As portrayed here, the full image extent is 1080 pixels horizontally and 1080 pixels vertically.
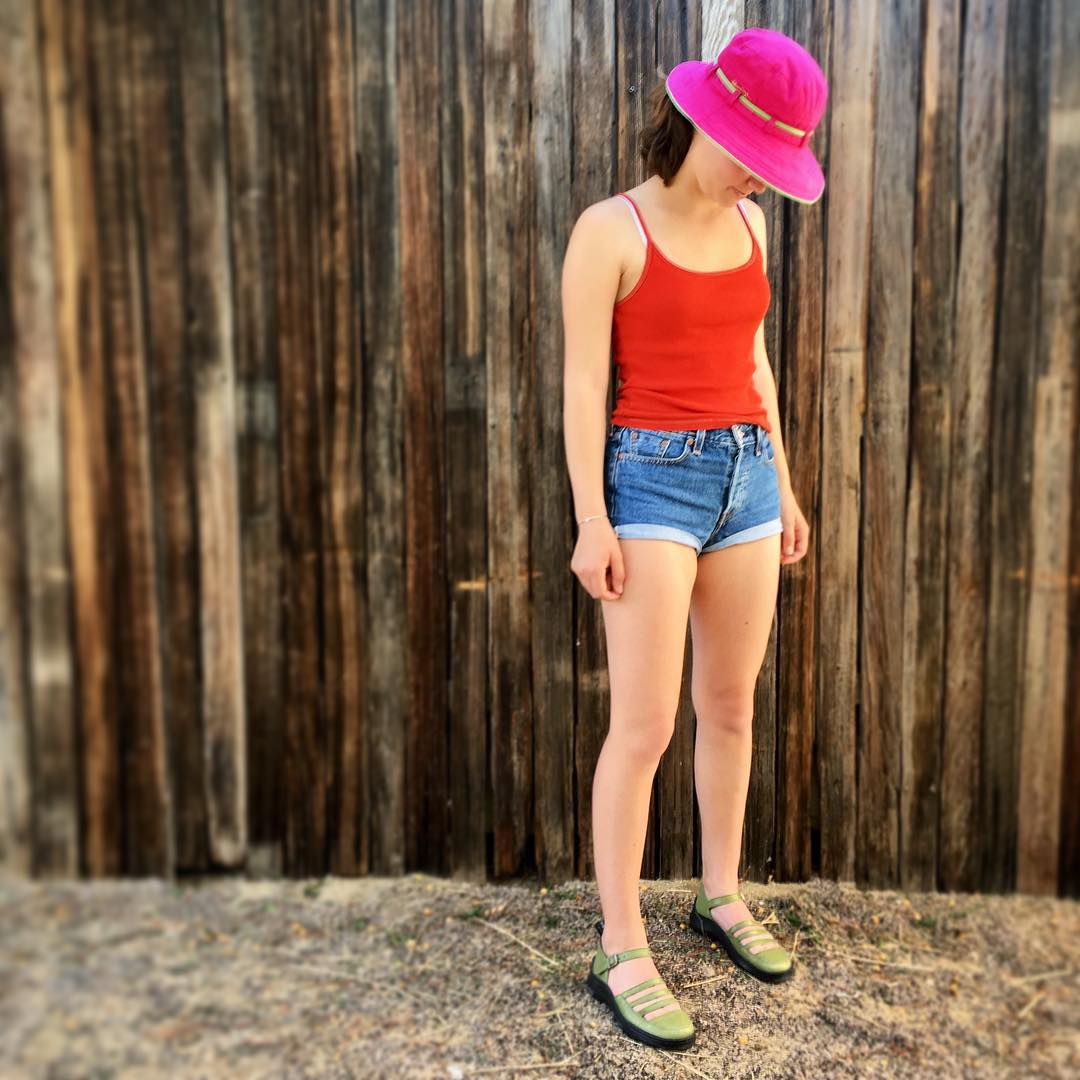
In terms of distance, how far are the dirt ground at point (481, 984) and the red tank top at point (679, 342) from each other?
1.26 m

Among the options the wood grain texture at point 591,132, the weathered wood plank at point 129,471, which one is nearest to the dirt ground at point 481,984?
the weathered wood plank at point 129,471

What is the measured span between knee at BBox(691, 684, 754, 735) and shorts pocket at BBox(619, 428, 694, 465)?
1.83 feet

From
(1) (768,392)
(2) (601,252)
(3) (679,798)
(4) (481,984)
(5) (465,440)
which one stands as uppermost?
(2) (601,252)

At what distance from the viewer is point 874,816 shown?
2592 mm

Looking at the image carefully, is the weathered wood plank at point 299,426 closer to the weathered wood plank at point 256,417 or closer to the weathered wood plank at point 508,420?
the weathered wood plank at point 256,417

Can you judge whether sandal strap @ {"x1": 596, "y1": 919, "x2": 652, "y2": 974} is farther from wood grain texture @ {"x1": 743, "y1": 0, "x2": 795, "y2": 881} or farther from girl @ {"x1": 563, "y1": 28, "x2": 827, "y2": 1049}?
wood grain texture @ {"x1": 743, "y1": 0, "x2": 795, "y2": 881}

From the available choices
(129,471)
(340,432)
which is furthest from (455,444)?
(129,471)

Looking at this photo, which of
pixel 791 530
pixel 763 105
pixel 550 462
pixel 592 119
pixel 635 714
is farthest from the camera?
pixel 550 462

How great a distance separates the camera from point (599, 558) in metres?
1.94

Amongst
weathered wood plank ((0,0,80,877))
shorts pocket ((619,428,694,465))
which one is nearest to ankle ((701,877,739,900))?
shorts pocket ((619,428,694,465))

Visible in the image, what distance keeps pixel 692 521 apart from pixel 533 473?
63 centimetres

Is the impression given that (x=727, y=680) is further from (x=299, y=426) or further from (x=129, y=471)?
(x=129, y=471)

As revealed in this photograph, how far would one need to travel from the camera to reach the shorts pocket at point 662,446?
1.96 m

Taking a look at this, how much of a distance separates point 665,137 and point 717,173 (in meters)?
0.14
